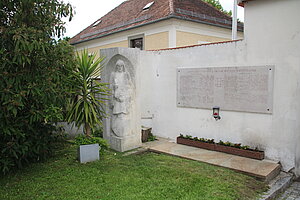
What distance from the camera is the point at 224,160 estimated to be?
5.15 m

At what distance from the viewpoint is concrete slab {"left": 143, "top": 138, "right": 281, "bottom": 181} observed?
14.9 ft

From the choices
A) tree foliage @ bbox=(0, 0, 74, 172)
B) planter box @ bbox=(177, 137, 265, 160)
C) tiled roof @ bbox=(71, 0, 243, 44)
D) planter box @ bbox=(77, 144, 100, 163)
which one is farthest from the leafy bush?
tiled roof @ bbox=(71, 0, 243, 44)

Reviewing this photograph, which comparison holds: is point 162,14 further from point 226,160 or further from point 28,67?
point 28,67

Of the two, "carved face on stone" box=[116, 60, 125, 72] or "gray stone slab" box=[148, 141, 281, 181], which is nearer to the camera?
"gray stone slab" box=[148, 141, 281, 181]

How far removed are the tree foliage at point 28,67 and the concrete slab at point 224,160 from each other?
8.93 ft

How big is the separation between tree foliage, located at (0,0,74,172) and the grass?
1.64 ft

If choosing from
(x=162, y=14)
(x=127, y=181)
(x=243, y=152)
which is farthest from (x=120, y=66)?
(x=162, y=14)

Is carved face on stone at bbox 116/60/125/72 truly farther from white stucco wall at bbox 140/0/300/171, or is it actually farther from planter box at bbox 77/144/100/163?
planter box at bbox 77/144/100/163

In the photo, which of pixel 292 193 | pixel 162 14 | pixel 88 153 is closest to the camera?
pixel 292 193

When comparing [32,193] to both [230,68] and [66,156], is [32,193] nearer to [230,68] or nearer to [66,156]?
[66,156]

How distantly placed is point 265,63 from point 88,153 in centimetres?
397

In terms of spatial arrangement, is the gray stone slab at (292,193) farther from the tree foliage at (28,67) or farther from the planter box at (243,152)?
the tree foliage at (28,67)

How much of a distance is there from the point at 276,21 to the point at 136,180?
3913 millimetres

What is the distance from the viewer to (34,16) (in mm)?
4062
